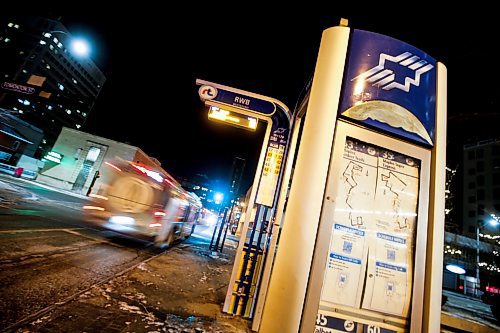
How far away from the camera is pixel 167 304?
4609mm

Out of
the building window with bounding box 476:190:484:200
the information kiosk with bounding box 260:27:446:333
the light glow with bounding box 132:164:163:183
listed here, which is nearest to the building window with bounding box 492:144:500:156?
the building window with bounding box 476:190:484:200

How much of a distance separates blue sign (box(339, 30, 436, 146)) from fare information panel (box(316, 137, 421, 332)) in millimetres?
256

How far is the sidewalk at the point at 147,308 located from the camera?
3312 mm

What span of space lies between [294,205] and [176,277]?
5675 millimetres

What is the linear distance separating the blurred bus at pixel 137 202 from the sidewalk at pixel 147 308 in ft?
9.78

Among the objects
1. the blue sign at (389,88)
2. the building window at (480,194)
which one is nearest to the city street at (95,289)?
the blue sign at (389,88)

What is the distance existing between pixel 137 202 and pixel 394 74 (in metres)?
9.52

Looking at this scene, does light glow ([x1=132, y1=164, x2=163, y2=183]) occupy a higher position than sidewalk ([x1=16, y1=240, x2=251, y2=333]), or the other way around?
light glow ([x1=132, y1=164, x2=163, y2=183])

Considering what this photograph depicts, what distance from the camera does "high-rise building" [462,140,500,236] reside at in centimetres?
5112

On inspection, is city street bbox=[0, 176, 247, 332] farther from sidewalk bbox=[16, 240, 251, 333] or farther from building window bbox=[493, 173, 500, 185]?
building window bbox=[493, 173, 500, 185]

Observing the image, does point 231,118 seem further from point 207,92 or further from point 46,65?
point 46,65

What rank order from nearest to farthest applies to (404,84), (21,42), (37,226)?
(404,84)
(37,226)
(21,42)

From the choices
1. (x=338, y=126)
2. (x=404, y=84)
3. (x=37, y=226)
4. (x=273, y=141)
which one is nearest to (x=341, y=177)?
(x=338, y=126)

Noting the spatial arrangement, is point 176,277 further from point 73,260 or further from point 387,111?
point 387,111
